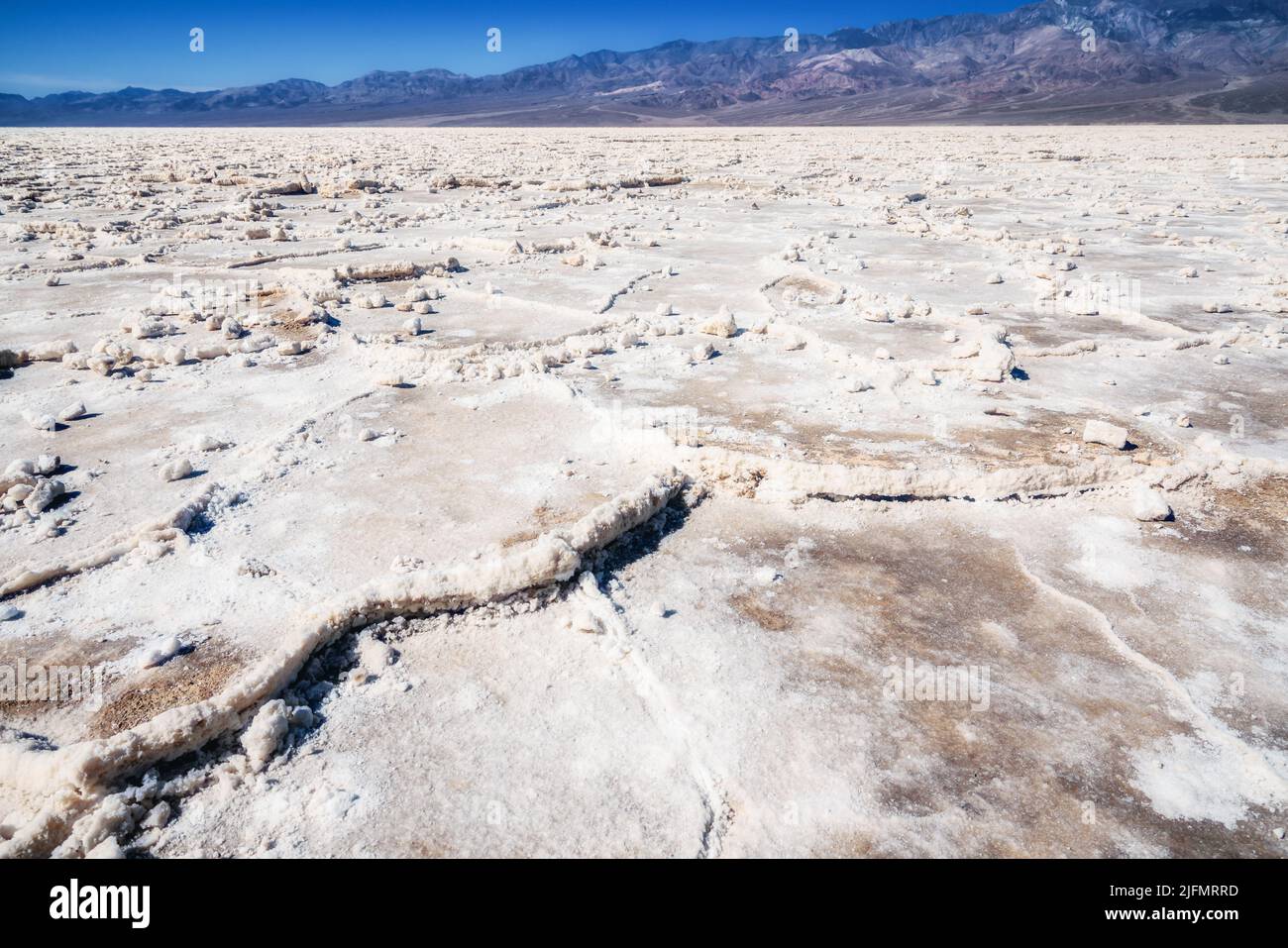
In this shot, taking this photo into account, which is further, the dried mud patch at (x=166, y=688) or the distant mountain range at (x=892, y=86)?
the distant mountain range at (x=892, y=86)

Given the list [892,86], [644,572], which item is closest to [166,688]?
[644,572]

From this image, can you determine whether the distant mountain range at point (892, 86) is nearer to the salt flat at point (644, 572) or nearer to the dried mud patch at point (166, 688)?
the salt flat at point (644, 572)

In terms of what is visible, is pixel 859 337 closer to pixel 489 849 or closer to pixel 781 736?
→ pixel 781 736

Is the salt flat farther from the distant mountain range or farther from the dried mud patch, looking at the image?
the distant mountain range

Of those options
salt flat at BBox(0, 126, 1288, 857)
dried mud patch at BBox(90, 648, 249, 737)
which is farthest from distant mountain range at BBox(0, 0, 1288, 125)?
dried mud patch at BBox(90, 648, 249, 737)

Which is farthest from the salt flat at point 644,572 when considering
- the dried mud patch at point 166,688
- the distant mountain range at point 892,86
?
the distant mountain range at point 892,86
